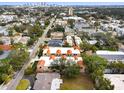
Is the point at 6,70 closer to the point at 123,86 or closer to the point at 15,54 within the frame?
the point at 15,54

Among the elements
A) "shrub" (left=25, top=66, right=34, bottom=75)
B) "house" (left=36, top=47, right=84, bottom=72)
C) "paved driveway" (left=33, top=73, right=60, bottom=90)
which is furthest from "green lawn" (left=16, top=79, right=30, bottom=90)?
"house" (left=36, top=47, right=84, bottom=72)

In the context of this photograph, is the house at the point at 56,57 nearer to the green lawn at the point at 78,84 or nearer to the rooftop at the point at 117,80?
the green lawn at the point at 78,84

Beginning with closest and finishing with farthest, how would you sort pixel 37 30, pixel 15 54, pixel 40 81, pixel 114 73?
pixel 40 81 → pixel 114 73 → pixel 15 54 → pixel 37 30

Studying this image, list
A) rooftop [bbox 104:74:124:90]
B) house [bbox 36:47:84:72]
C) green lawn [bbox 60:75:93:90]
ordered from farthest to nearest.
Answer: house [bbox 36:47:84:72]
green lawn [bbox 60:75:93:90]
rooftop [bbox 104:74:124:90]

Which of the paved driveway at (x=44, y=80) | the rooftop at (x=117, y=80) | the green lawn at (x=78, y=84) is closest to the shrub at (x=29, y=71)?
the paved driveway at (x=44, y=80)

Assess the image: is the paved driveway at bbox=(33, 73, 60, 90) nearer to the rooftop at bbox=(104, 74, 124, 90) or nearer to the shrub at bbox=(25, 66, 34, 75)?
the shrub at bbox=(25, 66, 34, 75)

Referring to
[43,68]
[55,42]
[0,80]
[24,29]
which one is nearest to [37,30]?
[24,29]
